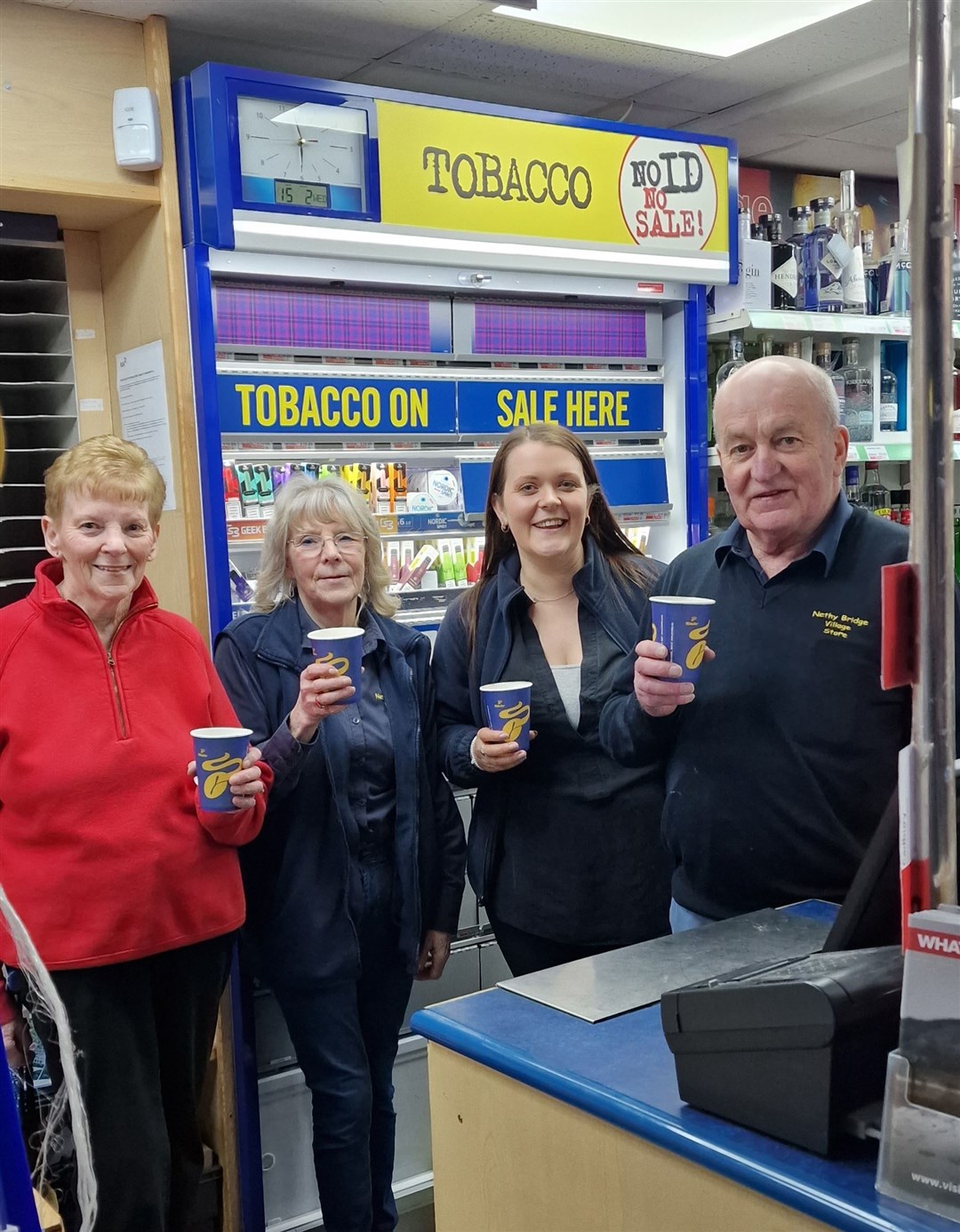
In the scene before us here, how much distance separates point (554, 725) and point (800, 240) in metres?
2.50

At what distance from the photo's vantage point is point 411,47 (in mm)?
3355

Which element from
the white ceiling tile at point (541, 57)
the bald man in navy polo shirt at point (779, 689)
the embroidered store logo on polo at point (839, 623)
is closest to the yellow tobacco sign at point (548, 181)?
the white ceiling tile at point (541, 57)

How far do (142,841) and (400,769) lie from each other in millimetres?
644

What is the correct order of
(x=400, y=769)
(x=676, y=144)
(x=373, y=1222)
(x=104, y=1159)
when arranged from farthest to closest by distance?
(x=676, y=144) < (x=373, y=1222) < (x=400, y=769) < (x=104, y=1159)

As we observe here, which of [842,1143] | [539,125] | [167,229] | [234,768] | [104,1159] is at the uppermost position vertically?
[539,125]

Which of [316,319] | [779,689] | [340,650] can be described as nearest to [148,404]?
[316,319]

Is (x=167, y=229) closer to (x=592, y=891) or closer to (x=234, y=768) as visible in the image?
(x=234, y=768)

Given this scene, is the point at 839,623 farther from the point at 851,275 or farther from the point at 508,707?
the point at 851,275

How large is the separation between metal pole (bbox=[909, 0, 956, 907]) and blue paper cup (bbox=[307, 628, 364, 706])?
1.42 meters

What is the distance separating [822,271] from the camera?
4141 mm

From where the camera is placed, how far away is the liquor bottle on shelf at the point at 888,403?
4.46 meters

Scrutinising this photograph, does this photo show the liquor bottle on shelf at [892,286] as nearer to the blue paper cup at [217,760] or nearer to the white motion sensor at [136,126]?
the white motion sensor at [136,126]

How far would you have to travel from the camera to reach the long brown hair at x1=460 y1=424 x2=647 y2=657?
271 cm

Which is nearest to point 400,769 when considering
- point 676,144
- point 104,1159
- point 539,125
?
point 104,1159
